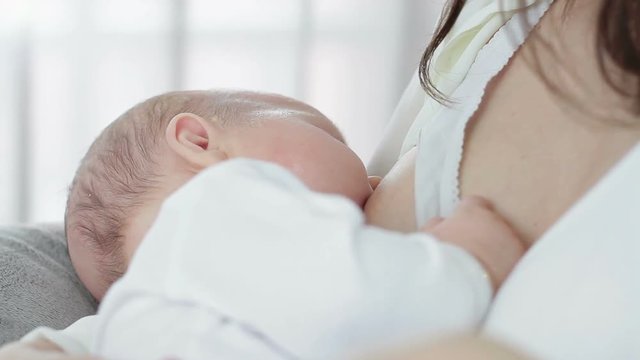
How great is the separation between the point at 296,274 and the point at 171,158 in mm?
331

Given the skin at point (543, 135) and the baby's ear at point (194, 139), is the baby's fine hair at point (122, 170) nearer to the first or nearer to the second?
the baby's ear at point (194, 139)

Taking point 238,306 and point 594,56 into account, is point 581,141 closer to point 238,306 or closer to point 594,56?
point 594,56

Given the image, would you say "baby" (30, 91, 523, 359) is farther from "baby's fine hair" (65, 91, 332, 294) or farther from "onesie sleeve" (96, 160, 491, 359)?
"baby's fine hair" (65, 91, 332, 294)

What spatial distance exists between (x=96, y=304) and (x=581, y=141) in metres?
0.60

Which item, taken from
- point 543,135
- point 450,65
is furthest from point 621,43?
point 450,65

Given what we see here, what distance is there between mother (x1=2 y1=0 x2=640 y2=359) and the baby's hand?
1.4 inches

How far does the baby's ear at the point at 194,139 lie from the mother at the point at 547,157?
0.56 feet

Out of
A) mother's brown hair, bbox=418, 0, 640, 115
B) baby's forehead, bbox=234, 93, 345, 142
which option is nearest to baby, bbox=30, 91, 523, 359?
mother's brown hair, bbox=418, 0, 640, 115

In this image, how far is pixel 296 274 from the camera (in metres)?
0.60

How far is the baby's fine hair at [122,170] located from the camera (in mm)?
906

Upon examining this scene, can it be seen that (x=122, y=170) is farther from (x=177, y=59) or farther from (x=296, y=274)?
(x=177, y=59)

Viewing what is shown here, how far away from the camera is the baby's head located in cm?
89

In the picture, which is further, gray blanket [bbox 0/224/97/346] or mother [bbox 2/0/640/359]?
gray blanket [bbox 0/224/97/346]

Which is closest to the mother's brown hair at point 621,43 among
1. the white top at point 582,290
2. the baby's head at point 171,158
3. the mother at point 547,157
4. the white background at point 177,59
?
the mother at point 547,157
